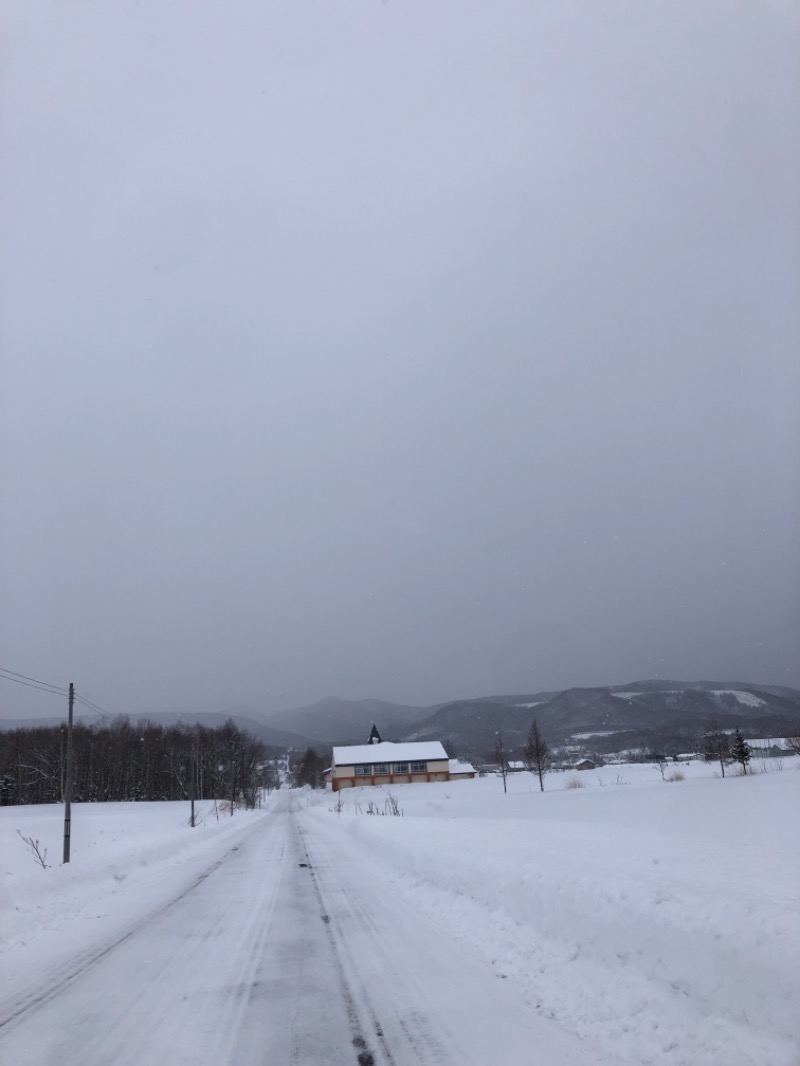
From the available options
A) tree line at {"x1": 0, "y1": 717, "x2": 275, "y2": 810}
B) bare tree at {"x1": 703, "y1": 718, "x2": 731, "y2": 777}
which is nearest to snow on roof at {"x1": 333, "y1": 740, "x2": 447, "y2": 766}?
tree line at {"x1": 0, "y1": 717, "x2": 275, "y2": 810}

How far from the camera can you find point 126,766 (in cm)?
11275

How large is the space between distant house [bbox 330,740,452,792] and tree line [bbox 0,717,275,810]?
1474 centimetres

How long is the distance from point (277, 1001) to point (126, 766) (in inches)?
4667

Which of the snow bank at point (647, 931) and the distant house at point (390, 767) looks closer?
the snow bank at point (647, 931)

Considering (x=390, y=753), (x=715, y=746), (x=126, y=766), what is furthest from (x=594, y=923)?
(x=126, y=766)

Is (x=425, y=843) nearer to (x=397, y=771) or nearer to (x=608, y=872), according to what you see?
(x=608, y=872)

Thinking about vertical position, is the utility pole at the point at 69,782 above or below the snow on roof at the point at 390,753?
above

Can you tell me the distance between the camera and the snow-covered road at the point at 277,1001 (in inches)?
224

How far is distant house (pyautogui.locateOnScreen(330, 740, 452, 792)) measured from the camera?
4338 inches

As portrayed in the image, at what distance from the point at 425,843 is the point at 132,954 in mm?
9645

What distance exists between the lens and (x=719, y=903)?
6660mm

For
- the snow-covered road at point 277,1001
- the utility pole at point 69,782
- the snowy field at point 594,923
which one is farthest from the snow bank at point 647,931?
the utility pole at point 69,782

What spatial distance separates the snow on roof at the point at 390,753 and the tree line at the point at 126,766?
1487 centimetres

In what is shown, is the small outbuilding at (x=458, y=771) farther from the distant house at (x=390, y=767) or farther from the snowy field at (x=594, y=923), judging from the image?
the snowy field at (x=594, y=923)
